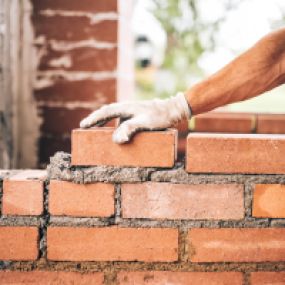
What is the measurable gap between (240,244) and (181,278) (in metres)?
0.18

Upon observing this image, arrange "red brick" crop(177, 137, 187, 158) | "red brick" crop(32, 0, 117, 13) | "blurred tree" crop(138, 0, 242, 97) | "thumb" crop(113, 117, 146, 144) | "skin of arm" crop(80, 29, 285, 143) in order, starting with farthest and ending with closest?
A: "blurred tree" crop(138, 0, 242, 97) → "red brick" crop(177, 137, 187, 158) → "red brick" crop(32, 0, 117, 13) → "skin of arm" crop(80, 29, 285, 143) → "thumb" crop(113, 117, 146, 144)

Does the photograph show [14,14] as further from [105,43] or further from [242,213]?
[242,213]

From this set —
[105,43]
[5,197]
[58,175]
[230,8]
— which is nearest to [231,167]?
[58,175]

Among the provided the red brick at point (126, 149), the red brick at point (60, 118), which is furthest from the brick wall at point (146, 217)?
the red brick at point (60, 118)

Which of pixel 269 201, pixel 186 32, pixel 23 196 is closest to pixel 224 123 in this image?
pixel 269 201

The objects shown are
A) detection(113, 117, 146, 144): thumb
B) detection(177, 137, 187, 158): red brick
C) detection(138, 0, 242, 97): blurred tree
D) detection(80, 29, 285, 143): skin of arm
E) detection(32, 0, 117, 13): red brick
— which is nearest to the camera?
detection(113, 117, 146, 144): thumb

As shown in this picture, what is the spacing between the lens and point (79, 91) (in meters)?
1.61

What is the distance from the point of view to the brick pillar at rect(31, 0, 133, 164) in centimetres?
157

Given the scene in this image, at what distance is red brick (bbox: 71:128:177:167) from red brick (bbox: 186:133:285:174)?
6 cm

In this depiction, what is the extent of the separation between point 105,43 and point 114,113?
2.03 feet

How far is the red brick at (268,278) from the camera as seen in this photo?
1.02 metres

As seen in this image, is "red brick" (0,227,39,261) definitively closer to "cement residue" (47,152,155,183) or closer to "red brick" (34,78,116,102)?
"cement residue" (47,152,155,183)

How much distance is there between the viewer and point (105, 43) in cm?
158

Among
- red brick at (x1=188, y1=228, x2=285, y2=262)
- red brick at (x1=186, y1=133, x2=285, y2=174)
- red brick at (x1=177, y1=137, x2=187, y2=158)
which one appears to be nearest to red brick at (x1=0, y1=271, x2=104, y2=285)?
red brick at (x1=188, y1=228, x2=285, y2=262)
